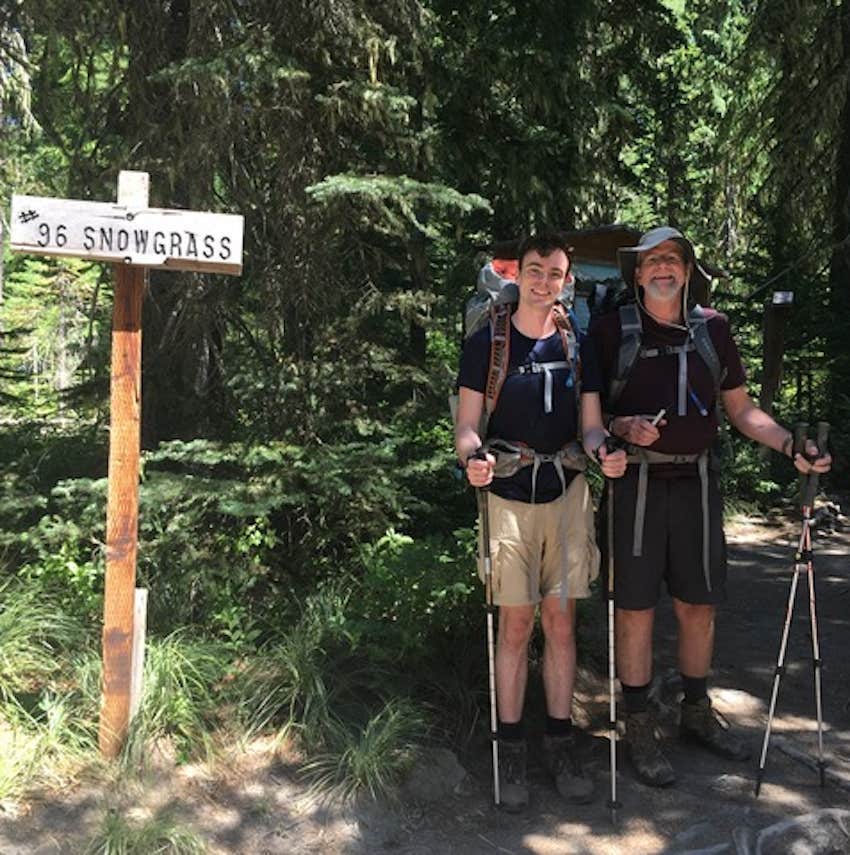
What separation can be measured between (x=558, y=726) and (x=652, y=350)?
1.66m

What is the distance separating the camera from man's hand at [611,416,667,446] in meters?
3.61

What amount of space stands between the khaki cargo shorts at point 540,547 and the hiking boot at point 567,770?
664 mm

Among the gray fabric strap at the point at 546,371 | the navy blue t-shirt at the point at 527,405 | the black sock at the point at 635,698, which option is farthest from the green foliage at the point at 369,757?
the gray fabric strap at the point at 546,371

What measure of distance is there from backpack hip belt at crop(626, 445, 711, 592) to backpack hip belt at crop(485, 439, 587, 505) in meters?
0.30

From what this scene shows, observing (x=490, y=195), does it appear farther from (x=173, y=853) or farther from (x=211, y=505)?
(x=173, y=853)

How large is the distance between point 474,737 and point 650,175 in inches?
645

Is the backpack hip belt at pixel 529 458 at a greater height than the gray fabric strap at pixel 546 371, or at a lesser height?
lesser

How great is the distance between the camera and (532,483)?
3.66 m

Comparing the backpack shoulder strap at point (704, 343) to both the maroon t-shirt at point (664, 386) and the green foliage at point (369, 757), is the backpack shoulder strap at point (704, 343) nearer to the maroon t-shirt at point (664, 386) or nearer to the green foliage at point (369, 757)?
the maroon t-shirt at point (664, 386)

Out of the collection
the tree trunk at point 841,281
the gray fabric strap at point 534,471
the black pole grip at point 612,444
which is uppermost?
the tree trunk at point 841,281

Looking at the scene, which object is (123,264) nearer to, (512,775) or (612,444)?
(612,444)

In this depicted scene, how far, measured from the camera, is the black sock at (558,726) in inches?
152

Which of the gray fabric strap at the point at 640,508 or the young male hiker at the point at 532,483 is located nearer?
the young male hiker at the point at 532,483

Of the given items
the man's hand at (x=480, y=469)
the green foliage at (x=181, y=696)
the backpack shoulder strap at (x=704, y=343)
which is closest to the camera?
the man's hand at (x=480, y=469)
